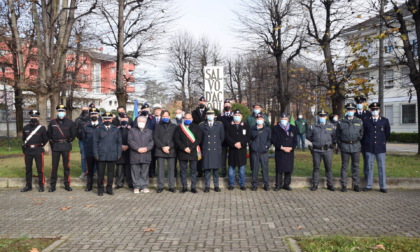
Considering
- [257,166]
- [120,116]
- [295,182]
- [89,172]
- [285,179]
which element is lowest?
[295,182]

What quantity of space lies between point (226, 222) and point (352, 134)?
4.92 m

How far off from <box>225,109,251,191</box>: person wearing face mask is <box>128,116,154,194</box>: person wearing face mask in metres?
2.14

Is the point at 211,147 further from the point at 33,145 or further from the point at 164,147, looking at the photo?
the point at 33,145

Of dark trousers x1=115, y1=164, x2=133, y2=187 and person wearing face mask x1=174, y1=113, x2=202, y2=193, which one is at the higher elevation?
person wearing face mask x1=174, y1=113, x2=202, y2=193

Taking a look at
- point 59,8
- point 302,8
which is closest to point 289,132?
point 302,8

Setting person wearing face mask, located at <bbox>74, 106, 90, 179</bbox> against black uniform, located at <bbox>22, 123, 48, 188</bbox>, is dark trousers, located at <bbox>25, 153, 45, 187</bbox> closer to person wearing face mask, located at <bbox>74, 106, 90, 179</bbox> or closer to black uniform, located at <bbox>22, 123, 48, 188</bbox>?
black uniform, located at <bbox>22, 123, 48, 188</bbox>

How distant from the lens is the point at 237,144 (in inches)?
400

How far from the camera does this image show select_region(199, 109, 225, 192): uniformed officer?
33.2ft

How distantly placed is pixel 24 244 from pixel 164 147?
191 inches

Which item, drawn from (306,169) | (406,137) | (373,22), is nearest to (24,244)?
(306,169)

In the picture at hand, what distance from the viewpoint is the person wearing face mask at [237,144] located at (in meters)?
10.2

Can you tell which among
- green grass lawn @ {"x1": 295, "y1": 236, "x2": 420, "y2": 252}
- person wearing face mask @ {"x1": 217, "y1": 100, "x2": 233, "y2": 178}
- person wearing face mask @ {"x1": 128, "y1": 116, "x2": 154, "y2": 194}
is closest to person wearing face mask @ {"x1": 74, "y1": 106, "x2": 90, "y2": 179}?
person wearing face mask @ {"x1": 128, "y1": 116, "x2": 154, "y2": 194}

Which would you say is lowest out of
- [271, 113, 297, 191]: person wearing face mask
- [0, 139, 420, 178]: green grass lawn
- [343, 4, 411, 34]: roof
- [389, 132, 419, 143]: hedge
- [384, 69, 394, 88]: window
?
→ [389, 132, 419, 143]: hedge

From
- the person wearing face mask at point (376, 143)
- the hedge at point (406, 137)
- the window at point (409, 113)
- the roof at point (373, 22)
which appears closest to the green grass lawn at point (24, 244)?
the person wearing face mask at point (376, 143)
